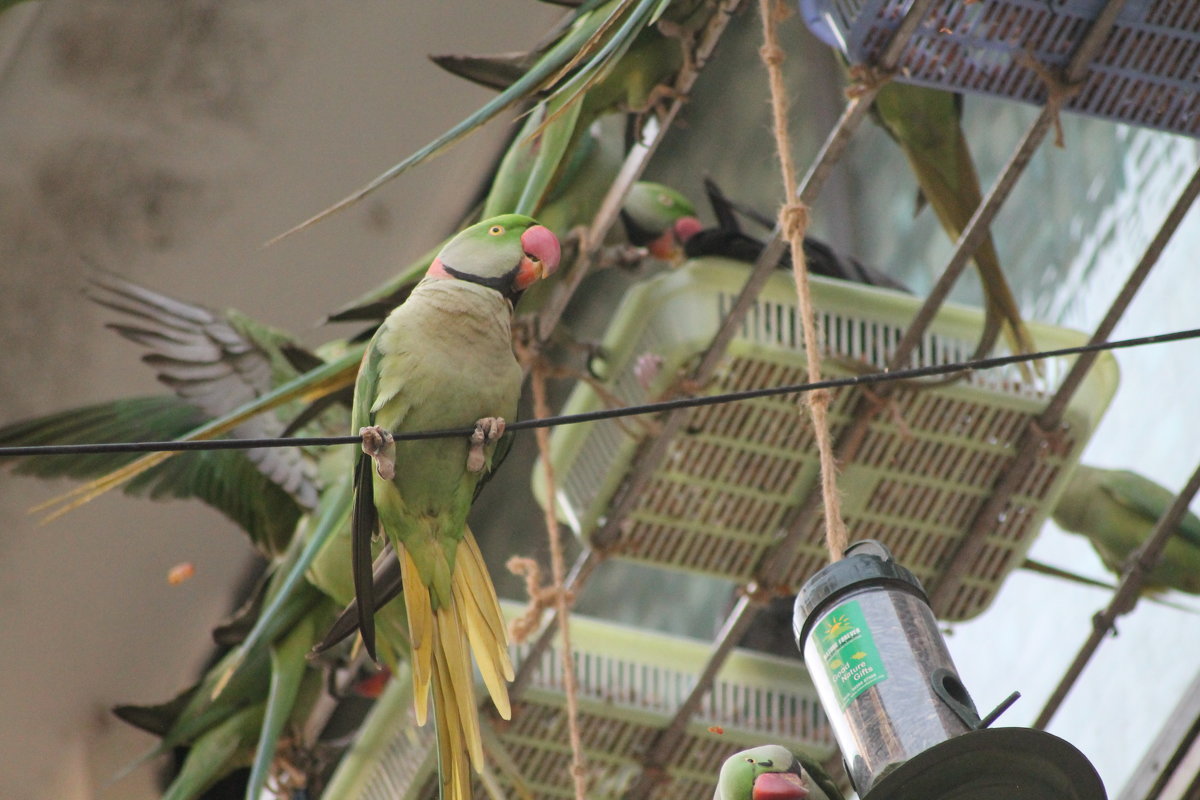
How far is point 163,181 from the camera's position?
333cm

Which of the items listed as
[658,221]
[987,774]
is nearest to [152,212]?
[658,221]

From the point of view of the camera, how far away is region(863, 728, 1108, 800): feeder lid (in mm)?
1028

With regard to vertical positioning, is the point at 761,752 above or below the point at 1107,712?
above

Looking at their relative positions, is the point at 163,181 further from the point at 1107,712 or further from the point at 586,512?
the point at 1107,712

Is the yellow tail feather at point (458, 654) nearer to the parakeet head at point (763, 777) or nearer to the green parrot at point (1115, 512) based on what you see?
the parakeet head at point (763, 777)

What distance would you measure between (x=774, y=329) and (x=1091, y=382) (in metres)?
0.46

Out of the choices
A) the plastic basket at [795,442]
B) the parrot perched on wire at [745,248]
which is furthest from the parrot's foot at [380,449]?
the parrot perched on wire at [745,248]

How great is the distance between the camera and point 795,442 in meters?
2.23

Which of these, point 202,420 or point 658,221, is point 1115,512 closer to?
point 658,221

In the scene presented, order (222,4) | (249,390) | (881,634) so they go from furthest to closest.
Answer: (222,4) → (249,390) → (881,634)

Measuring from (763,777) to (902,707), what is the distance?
22 cm

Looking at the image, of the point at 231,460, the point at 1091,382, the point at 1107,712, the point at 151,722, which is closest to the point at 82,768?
the point at 151,722

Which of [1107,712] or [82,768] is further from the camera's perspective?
[82,768]

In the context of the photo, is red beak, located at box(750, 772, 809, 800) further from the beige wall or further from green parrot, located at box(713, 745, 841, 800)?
the beige wall
